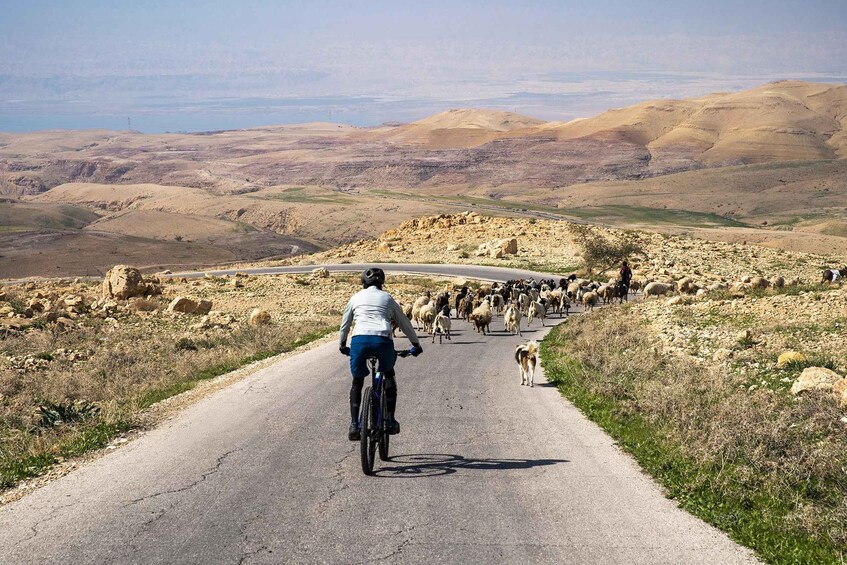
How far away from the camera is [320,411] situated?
1302cm

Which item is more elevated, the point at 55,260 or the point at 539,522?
the point at 539,522

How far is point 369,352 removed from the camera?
9391 millimetres

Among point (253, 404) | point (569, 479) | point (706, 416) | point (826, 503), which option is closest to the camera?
point (826, 503)

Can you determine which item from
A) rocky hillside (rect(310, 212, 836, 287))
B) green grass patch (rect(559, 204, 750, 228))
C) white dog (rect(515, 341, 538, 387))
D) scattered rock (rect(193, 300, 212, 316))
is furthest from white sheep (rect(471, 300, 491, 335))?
green grass patch (rect(559, 204, 750, 228))

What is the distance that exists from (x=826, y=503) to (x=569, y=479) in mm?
2618

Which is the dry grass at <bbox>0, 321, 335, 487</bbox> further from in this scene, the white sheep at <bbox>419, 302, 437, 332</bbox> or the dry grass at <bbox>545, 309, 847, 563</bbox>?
the dry grass at <bbox>545, 309, 847, 563</bbox>

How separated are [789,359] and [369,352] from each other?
10.1 metres

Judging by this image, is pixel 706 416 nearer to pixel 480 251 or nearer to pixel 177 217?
pixel 480 251

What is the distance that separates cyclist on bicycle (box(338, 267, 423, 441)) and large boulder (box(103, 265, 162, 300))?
114ft

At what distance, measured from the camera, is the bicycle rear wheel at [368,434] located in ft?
30.0

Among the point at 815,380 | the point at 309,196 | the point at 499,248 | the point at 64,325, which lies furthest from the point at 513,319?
the point at 309,196

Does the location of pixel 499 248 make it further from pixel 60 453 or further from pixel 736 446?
pixel 60 453

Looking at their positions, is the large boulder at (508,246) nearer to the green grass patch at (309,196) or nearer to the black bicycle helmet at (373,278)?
the black bicycle helmet at (373,278)

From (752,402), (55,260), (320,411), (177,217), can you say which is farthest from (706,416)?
(177,217)
